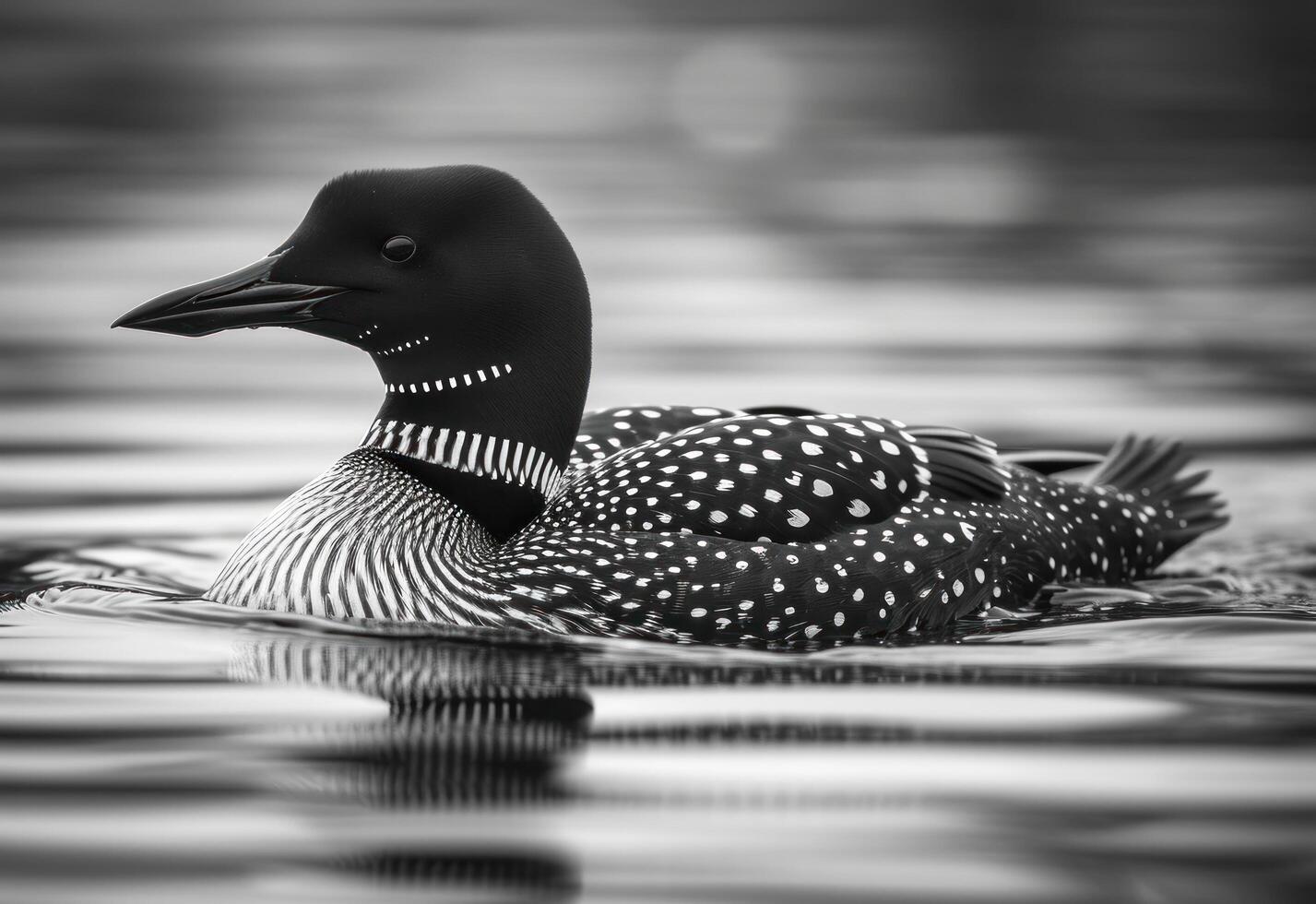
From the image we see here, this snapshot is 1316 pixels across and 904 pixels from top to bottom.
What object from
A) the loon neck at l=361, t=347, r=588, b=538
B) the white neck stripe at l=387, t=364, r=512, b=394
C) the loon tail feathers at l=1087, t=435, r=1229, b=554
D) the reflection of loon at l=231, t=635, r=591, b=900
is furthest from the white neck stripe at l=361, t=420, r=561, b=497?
the loon tail feathers at l=1087, t=435, r=1229, b=554

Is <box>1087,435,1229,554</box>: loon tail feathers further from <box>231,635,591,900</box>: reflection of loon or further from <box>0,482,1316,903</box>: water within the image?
<box>231,635,591,900</box>: reflection of loon

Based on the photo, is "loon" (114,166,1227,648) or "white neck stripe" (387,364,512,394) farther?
"white neck stripe" (387,364,512,394)

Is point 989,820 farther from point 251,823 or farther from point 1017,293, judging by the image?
point 1017,293

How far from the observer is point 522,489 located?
207 inches

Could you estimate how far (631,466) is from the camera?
17.3 ft

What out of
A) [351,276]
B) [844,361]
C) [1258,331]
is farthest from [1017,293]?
[351,276]

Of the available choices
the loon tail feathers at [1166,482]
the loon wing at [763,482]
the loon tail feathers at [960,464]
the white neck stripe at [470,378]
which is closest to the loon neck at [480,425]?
the white neck stripe at [470,378]

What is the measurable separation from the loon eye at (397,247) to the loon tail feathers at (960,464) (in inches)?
56.6

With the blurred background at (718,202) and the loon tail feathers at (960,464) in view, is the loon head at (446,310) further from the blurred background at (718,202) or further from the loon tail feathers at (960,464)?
the blurred background at (718,202)

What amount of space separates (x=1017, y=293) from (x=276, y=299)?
6352 mm

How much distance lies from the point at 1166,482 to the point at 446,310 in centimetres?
239

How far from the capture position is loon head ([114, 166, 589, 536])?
5051mm

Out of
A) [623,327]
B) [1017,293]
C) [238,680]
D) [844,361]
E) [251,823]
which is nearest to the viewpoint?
[251,823]

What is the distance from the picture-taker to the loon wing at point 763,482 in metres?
5.07
